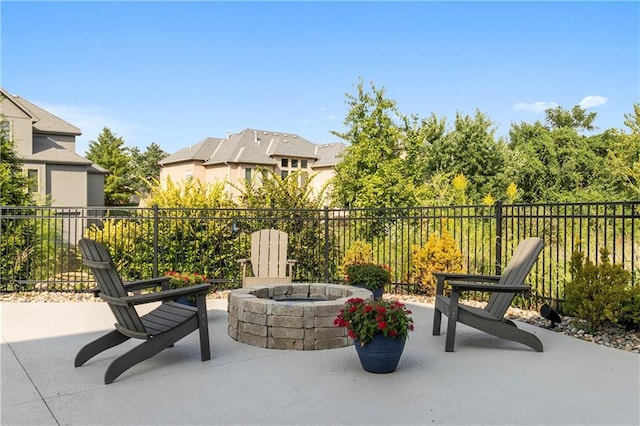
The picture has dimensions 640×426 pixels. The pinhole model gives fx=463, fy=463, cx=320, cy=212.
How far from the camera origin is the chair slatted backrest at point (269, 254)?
7145 millimetres

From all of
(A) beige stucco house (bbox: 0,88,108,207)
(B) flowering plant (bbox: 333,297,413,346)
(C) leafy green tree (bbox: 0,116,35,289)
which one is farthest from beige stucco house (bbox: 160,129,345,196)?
(B) flowering plant (bbox: 333,297,413,346)

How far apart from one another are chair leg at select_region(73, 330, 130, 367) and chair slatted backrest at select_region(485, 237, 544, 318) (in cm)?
358

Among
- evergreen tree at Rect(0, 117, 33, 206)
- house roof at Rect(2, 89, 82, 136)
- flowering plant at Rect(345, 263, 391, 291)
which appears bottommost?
flowering plant at Rect(345, 263, 391, 291)

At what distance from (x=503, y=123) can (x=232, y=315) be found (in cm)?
2225

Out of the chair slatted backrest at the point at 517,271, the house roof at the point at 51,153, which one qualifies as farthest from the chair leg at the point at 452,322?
the house roof at the point at 51,153

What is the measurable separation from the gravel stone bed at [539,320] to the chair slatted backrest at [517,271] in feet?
3.65

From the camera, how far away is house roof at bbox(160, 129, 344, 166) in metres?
33.4

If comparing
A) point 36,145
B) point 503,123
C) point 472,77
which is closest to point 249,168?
point 36,145

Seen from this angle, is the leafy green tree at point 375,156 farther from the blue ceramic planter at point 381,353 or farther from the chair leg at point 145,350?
the chair leg at point 145,350

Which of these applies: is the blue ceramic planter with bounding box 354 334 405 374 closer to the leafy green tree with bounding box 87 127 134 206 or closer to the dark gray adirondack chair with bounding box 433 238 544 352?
the dark gray adirondack chair with bounding box 433 238 544 352

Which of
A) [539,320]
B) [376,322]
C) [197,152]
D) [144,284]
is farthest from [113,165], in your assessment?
[376,322]

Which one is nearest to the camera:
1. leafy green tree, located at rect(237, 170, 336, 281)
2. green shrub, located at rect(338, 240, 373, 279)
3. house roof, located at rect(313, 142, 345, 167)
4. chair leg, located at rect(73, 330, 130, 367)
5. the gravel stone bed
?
chair leg, located at rect(73, 330, 130, 367)

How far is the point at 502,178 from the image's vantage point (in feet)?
75.6

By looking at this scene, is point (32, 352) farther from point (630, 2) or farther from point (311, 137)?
point (311, 137)
